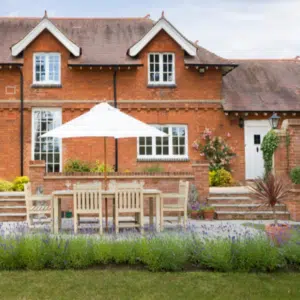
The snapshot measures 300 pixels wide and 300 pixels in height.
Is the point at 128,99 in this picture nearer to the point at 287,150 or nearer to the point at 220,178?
the point at 220,178

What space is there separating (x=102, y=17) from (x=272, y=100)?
9052 millimetres

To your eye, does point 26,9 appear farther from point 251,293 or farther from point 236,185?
point 251,293

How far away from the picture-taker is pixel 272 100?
21.3 m

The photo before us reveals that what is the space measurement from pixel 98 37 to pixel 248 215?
11926 millimetres

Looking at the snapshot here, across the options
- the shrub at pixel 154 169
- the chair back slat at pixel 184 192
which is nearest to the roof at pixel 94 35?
the shrub at pixel 154 169

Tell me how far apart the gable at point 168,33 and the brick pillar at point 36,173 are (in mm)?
7799

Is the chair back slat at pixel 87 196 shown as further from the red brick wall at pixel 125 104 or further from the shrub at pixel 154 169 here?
the red brick wall at pixel 125 104

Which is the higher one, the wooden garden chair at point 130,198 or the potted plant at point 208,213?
the wooden garden chair at point 130,198

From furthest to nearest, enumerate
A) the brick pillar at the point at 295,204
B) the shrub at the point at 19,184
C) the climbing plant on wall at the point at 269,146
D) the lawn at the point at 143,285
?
1. the shrub at the point at 19,184
2. the climbing plant on wall at the point at 269,146
3. the brick pillar at the point at 295,204
4. the lawn at the point at 143,285

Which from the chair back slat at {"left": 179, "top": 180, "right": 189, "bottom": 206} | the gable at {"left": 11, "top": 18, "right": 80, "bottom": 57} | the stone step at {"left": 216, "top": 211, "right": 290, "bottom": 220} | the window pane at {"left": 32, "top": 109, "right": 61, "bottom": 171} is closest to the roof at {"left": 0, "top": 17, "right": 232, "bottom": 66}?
the gable at {"left": 11, "top": 18, "right": 80, "bottom": 57}

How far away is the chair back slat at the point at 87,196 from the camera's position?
1049 cm

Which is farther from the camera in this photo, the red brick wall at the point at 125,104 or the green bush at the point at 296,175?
the red brick wall at the point at 125,104

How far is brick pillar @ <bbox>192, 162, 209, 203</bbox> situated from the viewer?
49.5 feet

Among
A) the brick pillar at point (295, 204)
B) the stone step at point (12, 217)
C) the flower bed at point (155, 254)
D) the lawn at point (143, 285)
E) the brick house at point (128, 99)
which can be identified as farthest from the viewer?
the brick house at point (128, 99)
